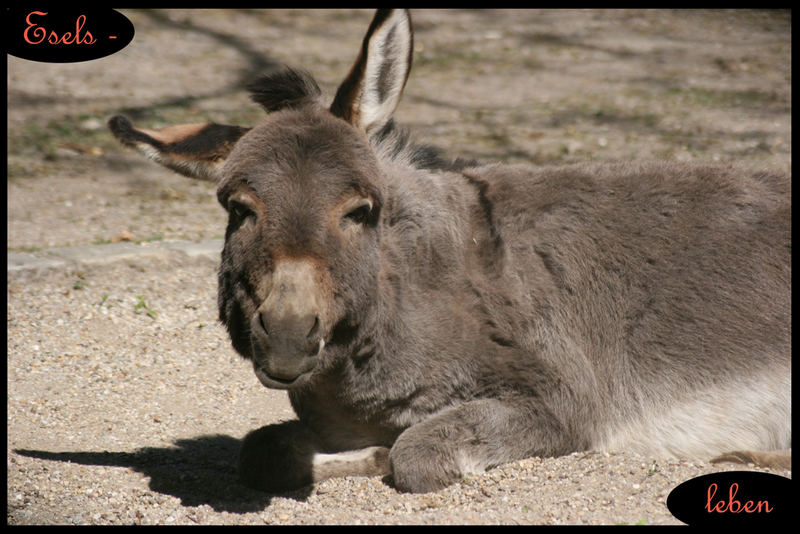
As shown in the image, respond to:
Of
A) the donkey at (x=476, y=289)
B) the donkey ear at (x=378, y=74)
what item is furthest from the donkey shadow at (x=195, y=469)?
the donkey ear at (x=378, y=74)

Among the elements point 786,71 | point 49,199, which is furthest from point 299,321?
point 786,71

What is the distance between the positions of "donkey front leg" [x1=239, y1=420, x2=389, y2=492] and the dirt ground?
0.21 feet

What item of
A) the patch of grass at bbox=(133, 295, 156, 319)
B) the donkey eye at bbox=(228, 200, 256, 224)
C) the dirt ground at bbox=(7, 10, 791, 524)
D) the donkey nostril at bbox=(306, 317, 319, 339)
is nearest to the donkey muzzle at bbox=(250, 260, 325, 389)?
the donkey nostril at bbox=(306, 317, 319, 339)

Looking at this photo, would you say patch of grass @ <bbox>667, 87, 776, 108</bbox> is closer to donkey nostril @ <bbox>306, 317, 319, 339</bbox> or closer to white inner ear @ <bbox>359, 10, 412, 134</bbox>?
white inner ear @ <bbox>359, 10, 412, 134</bbox>

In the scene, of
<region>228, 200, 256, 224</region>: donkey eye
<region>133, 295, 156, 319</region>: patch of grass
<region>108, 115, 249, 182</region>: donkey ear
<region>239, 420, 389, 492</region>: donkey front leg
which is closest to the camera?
<region>228, 200, 256, 224</region>: donkey eye

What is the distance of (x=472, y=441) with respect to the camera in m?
3.69

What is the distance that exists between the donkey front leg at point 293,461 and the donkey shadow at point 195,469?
Answer: 53 millimetres

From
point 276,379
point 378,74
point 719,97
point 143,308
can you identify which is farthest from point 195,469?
point 719,97

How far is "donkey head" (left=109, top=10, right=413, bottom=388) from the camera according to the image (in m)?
3.00

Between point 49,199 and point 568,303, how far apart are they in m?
4.75

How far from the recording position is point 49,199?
23.1 ft

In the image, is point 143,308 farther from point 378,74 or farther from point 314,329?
point 314,329

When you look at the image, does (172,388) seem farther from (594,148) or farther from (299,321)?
(594,148)

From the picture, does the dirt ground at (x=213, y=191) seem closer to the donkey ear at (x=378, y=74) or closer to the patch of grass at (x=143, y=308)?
the patch of grass at (x=143, y=308)
